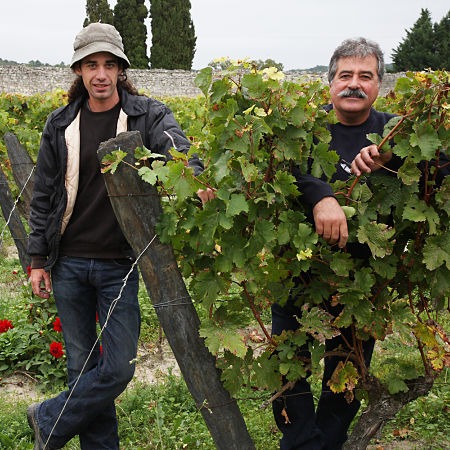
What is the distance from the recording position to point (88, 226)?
287 cm

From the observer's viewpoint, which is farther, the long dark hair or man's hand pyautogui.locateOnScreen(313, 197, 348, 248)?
the long dark hair

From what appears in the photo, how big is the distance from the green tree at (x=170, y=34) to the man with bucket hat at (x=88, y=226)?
3794 centimetres

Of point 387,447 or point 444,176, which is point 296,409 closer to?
point 387,447

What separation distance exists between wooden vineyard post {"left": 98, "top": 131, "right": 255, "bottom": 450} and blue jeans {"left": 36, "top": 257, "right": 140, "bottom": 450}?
0.46 meters

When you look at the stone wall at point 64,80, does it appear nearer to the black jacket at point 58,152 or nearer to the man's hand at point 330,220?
the black jacket at point 58,152

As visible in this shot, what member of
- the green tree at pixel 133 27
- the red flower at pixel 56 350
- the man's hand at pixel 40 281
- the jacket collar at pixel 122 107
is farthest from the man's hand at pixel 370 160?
the green tree at pixel 133 27

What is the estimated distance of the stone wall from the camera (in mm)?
28344

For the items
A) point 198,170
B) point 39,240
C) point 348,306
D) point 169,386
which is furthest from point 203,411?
point 169,386

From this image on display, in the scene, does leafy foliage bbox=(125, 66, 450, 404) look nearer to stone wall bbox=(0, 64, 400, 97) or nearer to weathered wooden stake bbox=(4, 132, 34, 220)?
weathered wooden stake bbox=(4, 132, 34, 220)

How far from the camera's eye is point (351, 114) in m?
2.67

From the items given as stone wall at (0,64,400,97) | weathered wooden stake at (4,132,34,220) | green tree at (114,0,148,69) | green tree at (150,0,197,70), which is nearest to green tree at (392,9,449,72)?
stone wall at (0,64,400,97)

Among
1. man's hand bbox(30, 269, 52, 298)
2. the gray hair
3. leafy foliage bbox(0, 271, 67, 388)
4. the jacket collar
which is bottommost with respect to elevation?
leafy foliage bbox(0, 271, 67, 388)

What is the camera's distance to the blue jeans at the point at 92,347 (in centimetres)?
286

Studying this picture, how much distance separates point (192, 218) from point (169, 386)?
76.9 inches
